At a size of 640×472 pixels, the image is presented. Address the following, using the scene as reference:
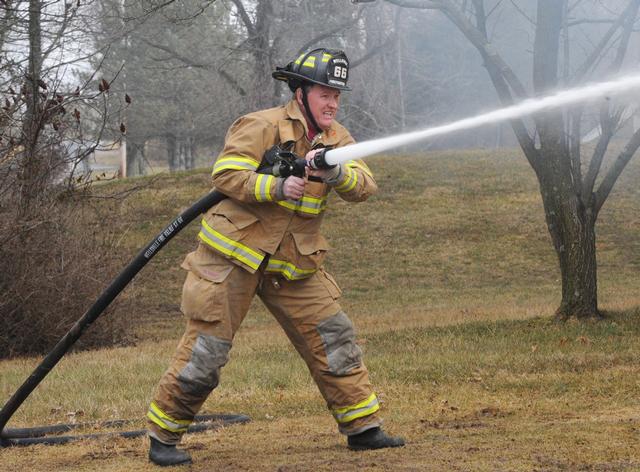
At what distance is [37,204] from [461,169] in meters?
15.5

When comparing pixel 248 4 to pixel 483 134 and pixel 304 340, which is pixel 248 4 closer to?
pixel 483 134

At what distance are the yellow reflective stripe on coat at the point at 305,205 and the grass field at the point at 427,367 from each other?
1.22 m

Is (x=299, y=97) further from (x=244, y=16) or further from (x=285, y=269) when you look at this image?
(x=244, y=16)

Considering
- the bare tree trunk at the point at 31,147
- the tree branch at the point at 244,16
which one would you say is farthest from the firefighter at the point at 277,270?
the tree branch at the point at 244,16

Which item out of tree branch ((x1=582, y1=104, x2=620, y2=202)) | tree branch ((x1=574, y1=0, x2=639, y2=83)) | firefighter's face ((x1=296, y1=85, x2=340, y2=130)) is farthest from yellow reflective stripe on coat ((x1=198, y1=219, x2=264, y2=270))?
tree branch ((x1=574, y1=0, x2=639, y2=83))

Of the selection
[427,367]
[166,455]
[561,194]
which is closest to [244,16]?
[561,194]

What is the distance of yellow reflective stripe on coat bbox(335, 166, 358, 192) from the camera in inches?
190

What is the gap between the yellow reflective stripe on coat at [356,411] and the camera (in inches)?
195

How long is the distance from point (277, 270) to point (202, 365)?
59 centimetres

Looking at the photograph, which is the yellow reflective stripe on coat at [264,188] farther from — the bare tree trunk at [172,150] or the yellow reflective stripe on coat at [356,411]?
the bare tree trunk at [172,150]

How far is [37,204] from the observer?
37.8ft

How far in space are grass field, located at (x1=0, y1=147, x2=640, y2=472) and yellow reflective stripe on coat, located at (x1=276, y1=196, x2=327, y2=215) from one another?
122 centimetres

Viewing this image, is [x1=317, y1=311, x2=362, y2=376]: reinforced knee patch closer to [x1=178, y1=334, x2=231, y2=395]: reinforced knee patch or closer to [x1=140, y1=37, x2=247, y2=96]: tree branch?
[x1=178, y1=334, x2=231, y2=395]: reinforced knee patch

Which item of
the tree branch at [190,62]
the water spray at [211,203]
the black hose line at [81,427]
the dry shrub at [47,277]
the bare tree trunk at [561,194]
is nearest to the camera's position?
the water spray at [211,203]
